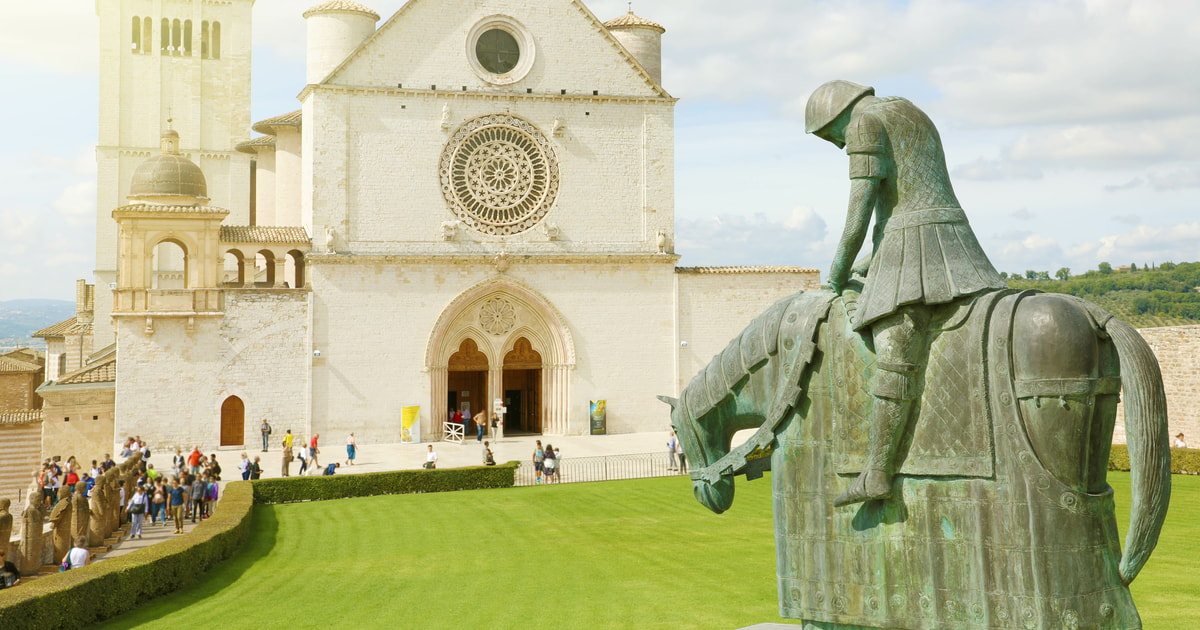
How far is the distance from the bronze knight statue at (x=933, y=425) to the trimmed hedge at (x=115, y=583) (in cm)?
1022

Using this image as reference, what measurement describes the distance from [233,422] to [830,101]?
32667 mm

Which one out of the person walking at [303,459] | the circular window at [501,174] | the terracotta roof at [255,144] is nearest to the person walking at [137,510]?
the person walking at [303,459]

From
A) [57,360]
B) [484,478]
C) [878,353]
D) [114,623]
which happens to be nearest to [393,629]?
[114,623]

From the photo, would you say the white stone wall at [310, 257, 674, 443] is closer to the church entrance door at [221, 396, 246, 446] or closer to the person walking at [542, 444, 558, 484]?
the church entrance door at [221, 396, 246, 446]

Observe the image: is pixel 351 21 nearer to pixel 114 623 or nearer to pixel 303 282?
pixel 303 282

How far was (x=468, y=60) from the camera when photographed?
38719 mm

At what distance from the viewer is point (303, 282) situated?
40.5m

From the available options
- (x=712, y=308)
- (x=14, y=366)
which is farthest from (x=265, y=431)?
(x=14, y=366)

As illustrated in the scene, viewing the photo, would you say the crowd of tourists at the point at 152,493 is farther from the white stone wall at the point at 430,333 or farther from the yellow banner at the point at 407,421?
the yellow banner at the point at 407,421

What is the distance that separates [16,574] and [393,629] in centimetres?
792

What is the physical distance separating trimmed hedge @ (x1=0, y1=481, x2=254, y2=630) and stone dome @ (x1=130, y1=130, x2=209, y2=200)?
20451mm

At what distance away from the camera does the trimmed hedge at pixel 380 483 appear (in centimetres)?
2703

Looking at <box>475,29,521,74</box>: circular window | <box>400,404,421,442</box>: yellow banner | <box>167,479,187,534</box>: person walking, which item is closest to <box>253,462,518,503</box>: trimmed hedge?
<box>167,479,187,534</box>: person walking

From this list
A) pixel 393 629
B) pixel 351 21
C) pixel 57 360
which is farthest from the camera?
pixel 57 360
